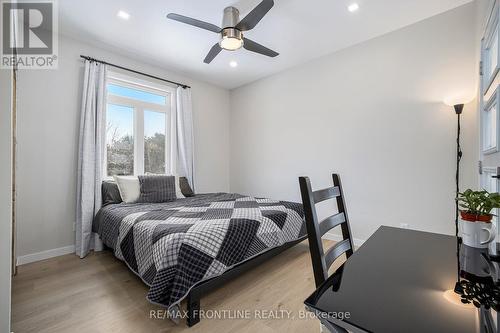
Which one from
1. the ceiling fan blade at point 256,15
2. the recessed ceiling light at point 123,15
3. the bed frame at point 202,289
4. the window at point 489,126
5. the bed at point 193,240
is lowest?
the bed frame at point 202,289

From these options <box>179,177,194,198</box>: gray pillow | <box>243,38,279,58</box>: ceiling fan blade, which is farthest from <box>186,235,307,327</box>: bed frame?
<box>243,38,279,58</box>: ceiling fan blade

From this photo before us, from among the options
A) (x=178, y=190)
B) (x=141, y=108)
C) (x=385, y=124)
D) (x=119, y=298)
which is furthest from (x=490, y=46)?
(x=141, y=108)

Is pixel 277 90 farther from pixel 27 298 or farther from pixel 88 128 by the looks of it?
pixel 27 298

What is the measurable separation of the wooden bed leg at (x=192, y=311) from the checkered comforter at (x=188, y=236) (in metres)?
0.10

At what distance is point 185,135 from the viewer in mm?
4020

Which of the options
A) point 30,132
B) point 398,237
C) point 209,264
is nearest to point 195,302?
point 209,264

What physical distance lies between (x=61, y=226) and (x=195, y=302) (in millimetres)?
2319

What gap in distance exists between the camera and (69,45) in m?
2.89

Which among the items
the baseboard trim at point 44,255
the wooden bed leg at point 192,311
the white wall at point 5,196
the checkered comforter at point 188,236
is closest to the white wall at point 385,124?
the checkered comforter at point 188,236

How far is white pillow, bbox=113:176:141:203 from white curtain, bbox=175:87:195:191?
3.10 ft

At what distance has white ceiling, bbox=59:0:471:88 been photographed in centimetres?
234

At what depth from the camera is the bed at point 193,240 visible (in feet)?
5.18

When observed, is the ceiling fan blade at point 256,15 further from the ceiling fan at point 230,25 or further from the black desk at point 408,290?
the black desk at point 408,290

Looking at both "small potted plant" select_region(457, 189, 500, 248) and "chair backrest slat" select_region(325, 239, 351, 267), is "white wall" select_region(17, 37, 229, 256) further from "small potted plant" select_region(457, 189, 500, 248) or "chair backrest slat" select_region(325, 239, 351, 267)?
"small potted plant" select_region(457, 189, 500, 248)
